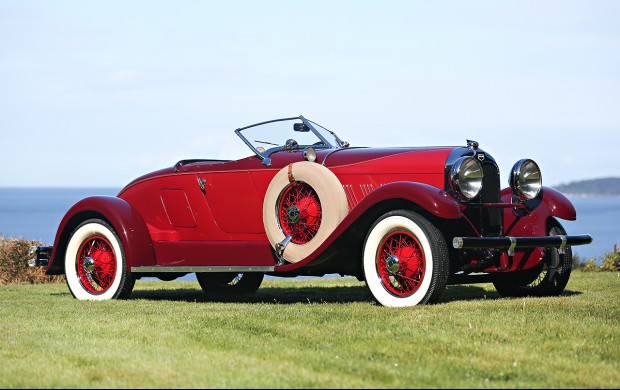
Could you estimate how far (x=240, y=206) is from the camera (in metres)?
10.7

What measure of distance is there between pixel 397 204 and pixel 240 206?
205 cm

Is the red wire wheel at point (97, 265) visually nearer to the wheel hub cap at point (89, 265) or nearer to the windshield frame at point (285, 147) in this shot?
the wheel hub cap at point (89, 265)

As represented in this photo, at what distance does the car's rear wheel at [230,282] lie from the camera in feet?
40.4

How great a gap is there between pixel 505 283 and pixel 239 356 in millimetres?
4777

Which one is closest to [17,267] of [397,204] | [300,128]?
[300,128]

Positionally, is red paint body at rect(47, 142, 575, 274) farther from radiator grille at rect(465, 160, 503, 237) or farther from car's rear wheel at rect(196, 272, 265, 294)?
car's rear wheel at rect(196, 272, 265, 294)

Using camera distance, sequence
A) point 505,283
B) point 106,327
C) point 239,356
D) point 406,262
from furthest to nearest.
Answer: point 505,283 < point 406,262 < point 106,327 < point 239,356

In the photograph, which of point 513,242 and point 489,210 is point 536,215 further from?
point 513,242

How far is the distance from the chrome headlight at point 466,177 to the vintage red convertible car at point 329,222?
1 centimetres

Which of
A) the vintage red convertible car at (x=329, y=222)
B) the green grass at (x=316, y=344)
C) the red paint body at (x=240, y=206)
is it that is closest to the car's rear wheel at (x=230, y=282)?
the vintage red convertible car at (x=329, y=222)

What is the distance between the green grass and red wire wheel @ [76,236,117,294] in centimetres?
84

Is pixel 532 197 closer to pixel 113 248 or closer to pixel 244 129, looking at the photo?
pixel 244 129

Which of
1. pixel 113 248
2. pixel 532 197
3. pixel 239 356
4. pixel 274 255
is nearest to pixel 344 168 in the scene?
pixel 274 255

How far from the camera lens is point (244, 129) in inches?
437
